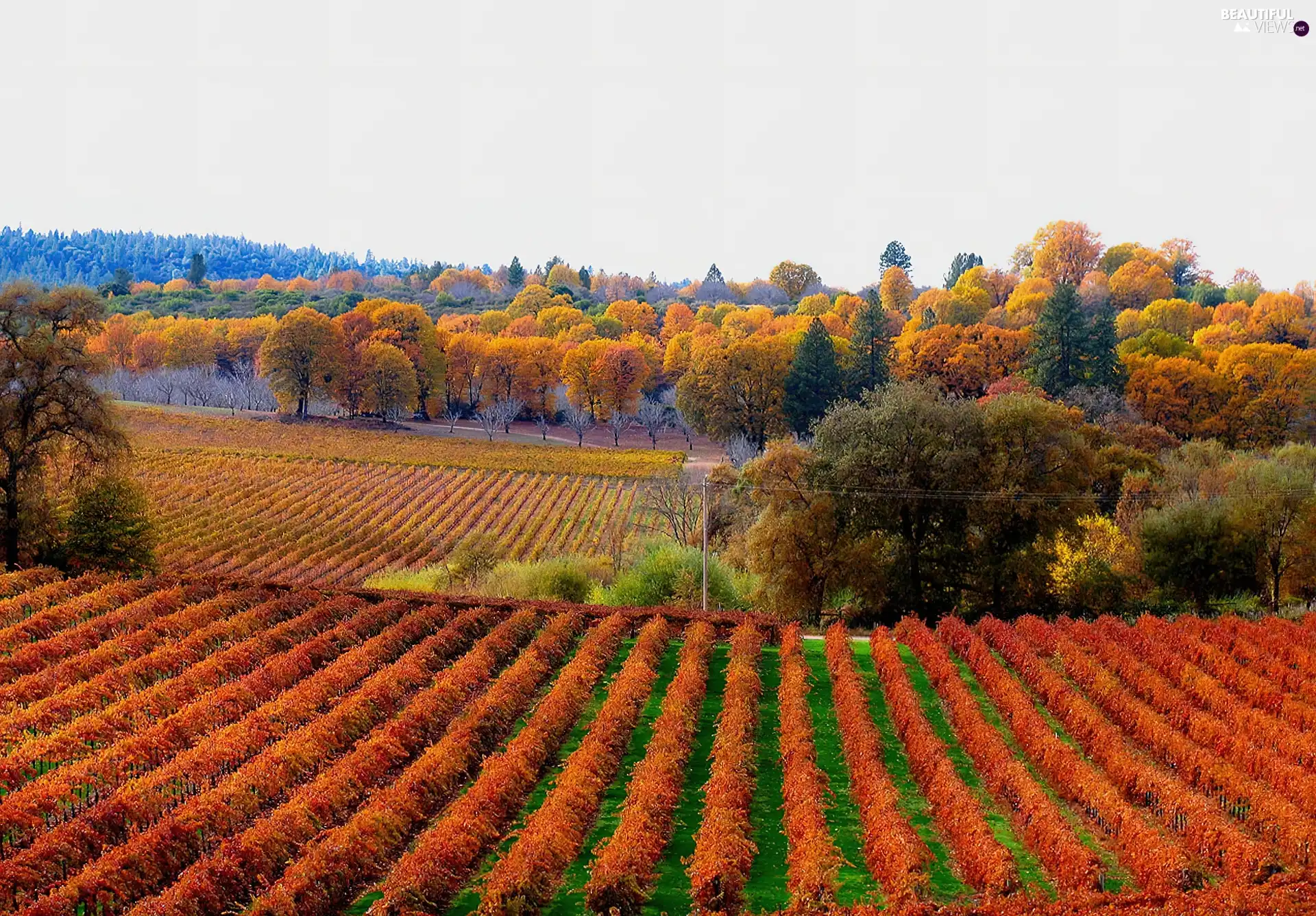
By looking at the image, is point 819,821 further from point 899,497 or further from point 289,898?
point 899,497

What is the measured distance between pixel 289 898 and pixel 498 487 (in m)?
49.7

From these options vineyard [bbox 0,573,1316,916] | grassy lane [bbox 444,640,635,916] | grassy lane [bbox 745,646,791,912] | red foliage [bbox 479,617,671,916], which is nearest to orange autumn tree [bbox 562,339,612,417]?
vineyard [bbox 0,573,1316,916]

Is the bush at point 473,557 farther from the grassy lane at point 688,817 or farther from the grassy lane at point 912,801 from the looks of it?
the grassy lane at point 912,801

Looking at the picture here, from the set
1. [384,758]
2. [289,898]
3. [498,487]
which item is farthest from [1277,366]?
[289,898]

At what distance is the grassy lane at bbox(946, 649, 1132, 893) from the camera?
16.3 m

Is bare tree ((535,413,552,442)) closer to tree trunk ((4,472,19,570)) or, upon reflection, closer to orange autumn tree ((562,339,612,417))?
orange autumn tree ((562,339,612,417))

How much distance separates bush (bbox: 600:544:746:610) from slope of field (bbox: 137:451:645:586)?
9.19 m

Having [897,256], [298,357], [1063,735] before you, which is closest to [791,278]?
[897,256]

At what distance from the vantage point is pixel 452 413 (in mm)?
96375

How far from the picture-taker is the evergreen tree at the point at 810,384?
7744 cm

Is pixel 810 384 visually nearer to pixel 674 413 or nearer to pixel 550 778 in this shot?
pixel 674 413

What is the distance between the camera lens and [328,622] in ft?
98.6

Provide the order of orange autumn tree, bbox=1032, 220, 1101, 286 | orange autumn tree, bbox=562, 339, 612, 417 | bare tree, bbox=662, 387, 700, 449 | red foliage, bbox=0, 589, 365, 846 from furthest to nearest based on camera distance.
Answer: orange autumn tree, bbox=1032, 220, 1101, 286 < orange autumn tree, bbox=562, 339, 612, 417 < bare tree, bbox=662, 387, 700, 449 < red foliage, bbox=0, 589, 365, 846

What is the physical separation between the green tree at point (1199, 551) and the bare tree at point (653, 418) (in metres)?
46.7
